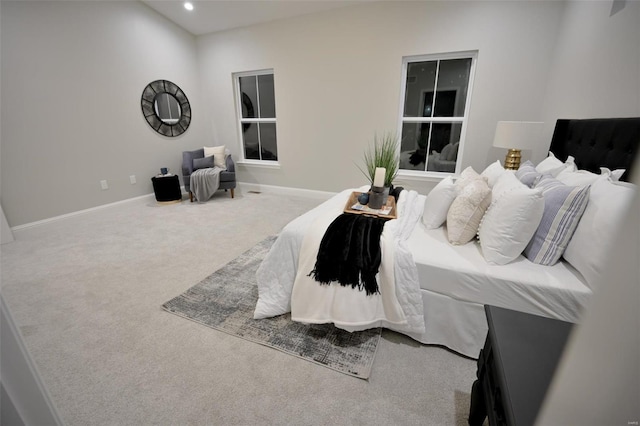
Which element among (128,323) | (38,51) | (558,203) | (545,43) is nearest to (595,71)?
(545,43)

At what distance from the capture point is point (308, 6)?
12.1ft

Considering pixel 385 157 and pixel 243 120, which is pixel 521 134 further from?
pixel 243 120

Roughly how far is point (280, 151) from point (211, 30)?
240 centimetres

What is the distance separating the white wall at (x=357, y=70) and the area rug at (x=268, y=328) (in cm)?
277

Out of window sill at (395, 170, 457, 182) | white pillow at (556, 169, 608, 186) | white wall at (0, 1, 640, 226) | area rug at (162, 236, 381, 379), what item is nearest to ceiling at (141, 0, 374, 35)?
white wall at (0, 1, 640, 226)

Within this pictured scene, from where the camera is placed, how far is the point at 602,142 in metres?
1.67

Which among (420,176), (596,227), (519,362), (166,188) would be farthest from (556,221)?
(166,188)

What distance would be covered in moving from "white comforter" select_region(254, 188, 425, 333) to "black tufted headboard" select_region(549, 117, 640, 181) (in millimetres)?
1160

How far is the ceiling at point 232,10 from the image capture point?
3680 mm

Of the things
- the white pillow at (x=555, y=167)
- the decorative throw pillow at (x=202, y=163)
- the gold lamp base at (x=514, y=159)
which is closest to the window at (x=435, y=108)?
the gold lamp base at (x=514, y=159)

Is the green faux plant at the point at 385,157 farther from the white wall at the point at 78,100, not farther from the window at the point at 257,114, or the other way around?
the white wall at the point at 78,100

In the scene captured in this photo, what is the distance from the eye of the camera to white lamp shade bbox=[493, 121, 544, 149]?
2.58 metres

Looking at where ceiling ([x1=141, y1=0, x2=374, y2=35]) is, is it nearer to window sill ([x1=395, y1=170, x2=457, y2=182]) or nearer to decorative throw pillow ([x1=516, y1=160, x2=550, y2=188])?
window sill ([x1=395, y1=170, x2=457, y2=182])

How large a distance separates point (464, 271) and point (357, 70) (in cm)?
336
